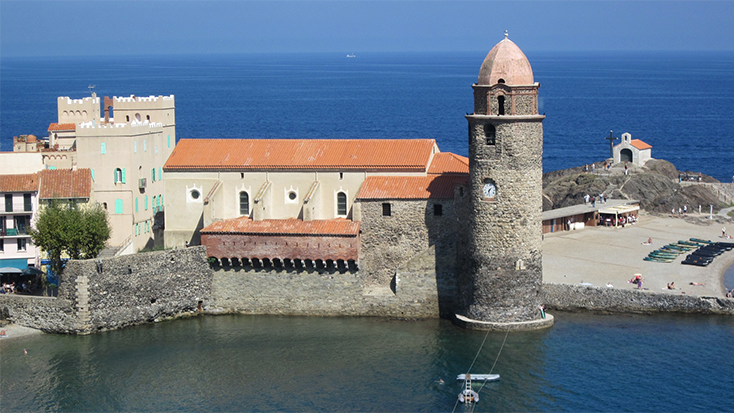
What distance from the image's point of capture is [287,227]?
172 feet

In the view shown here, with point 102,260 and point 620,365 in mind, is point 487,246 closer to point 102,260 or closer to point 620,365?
point 620,365

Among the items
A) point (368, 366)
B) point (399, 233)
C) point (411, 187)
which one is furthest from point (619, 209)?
point (368, 366)

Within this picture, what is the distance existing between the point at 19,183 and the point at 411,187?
21536 mm

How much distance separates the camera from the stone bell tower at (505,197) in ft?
159

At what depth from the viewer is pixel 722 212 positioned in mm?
74938

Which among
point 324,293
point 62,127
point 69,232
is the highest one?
point 62,127

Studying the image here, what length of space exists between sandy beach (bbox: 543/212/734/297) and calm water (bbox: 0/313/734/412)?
315 centimetres

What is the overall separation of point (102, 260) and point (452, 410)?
65.8 feet

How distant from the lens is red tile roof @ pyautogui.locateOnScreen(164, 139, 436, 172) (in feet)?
177

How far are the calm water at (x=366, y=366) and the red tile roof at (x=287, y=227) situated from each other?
4632 millimetres

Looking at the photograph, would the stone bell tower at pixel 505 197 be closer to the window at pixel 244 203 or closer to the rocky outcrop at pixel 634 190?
the window at pixel 244 203

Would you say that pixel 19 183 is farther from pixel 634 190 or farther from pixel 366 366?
pixel 634 190

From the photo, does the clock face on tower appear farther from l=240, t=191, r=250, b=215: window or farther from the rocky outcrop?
the rocky outcrop

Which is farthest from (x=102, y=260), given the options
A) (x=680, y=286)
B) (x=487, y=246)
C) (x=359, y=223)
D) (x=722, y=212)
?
(x=722, y=212)
